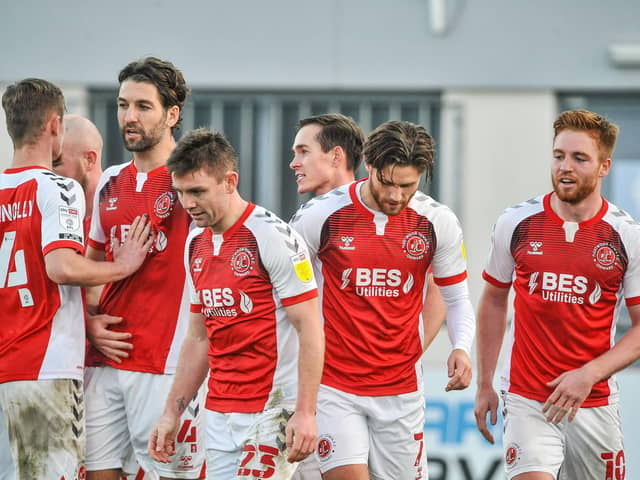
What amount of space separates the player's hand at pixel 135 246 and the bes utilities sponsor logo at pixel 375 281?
0.97 metres

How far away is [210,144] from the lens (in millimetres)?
4852

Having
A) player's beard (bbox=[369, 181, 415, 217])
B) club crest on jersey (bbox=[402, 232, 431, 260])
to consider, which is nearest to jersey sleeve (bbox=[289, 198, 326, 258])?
player's beard (bbox=[369, 181, 415, 217])

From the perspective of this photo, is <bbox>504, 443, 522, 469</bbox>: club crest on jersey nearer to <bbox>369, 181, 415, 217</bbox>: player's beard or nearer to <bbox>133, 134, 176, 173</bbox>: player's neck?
<bbox>369, 181, 415, 217</bbox>: player's beard

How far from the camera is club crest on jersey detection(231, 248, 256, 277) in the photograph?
484 cm

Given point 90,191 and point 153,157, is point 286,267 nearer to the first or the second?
point 153,157

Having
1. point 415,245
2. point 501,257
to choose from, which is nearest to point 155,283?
point 415,245

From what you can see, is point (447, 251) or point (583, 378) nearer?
point (583, 378)

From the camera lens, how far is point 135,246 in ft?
17.4

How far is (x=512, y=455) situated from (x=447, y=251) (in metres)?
1.05

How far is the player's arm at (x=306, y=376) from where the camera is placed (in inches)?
179

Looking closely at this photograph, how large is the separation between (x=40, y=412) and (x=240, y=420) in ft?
3.09

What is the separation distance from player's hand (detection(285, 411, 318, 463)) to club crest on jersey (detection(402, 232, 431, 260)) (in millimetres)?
1191

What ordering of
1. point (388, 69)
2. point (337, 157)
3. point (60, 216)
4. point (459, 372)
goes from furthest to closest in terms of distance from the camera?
1. point (388, 69)
2. point (337, 157)
3. point (459, 372)
4. point (60, 216)

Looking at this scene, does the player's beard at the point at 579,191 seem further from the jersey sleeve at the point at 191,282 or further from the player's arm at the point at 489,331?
the jersey sleeve at the point at 191,282
